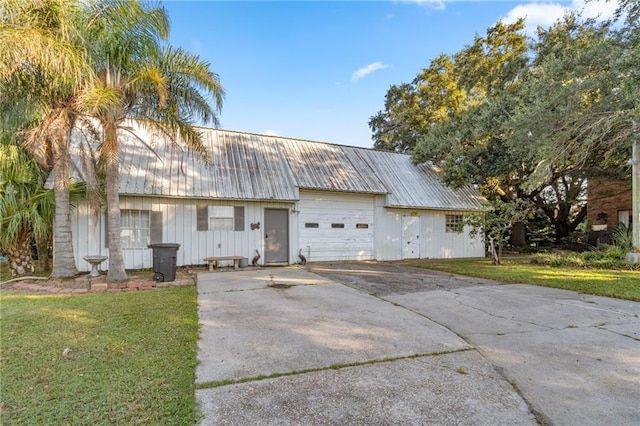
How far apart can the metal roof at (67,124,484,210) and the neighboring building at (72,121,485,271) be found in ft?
0.14

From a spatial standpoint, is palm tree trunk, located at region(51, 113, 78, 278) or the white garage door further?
the white garage door

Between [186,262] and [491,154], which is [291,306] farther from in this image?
[491,154]

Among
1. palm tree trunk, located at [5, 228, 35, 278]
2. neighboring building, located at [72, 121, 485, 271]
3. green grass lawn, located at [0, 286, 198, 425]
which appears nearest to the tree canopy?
neighboring building, located at [72, 121, 485, 271]

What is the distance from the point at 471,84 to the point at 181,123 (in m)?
15.3

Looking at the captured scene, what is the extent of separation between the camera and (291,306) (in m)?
5.97

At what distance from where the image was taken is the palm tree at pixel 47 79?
653cm

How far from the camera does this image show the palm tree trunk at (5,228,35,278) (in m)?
9.36

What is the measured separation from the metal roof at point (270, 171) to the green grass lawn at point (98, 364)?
5501mm

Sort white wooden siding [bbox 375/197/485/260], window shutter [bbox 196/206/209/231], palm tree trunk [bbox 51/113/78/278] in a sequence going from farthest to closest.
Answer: white wooden siding [bbox 375/197/485/260] → window shutter [bbox 196/206/209/231] → palm tree trunk [bbox 51/113/78/278]

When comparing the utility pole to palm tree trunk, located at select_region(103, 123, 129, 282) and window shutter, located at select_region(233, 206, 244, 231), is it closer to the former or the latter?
window shutter, located at select_region(233, 206, 244, 231)

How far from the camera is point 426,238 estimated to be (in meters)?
15.2

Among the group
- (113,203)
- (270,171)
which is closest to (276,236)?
(270,171)

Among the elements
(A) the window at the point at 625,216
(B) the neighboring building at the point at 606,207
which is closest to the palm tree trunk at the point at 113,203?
(B) the neighboring building at the point at 606,207

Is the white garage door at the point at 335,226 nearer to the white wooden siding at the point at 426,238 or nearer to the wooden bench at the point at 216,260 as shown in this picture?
the white wooden siding at the point at 426,238
